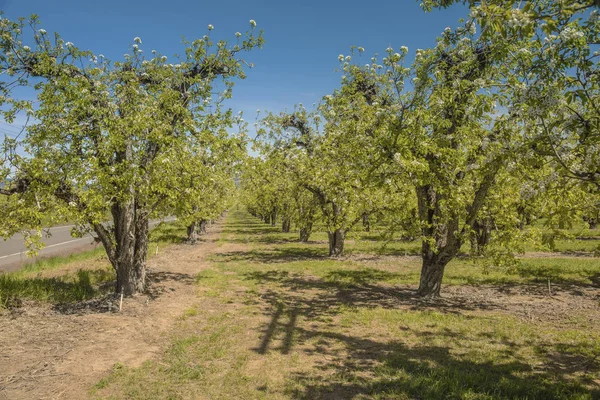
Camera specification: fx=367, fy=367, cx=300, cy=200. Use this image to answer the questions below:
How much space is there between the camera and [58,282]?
12.5 m

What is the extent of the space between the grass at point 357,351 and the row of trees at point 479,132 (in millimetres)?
2466

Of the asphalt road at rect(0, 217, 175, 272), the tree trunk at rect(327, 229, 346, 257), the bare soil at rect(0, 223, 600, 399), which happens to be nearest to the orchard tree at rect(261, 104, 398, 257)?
the tree trunk at rect(327, 229, 346, 257)

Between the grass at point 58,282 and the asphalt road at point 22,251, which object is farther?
the asphalt road at point 22,251

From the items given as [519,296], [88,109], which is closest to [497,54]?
[88,109]

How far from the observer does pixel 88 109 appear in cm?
921

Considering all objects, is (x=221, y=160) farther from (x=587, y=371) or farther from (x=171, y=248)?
(x=171, y=248)

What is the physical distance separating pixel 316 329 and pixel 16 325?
7.19 meters

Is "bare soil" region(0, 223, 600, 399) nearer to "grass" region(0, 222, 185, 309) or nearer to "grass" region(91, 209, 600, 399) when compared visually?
"grass" region(91, 209, 600, 399)

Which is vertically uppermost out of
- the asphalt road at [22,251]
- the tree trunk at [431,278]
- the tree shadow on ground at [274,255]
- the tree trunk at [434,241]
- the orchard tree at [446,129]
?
the orchard tree at [446,129]

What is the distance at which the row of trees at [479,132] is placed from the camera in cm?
466

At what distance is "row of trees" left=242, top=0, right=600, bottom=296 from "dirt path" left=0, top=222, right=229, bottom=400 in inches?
276

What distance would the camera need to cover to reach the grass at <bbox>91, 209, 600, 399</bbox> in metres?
6.10

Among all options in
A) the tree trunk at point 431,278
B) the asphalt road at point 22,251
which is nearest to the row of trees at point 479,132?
the tree trunk at point 431,278

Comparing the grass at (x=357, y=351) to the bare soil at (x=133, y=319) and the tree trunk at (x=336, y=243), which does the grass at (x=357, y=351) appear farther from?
the tree trunk at (x=336, y=243)
